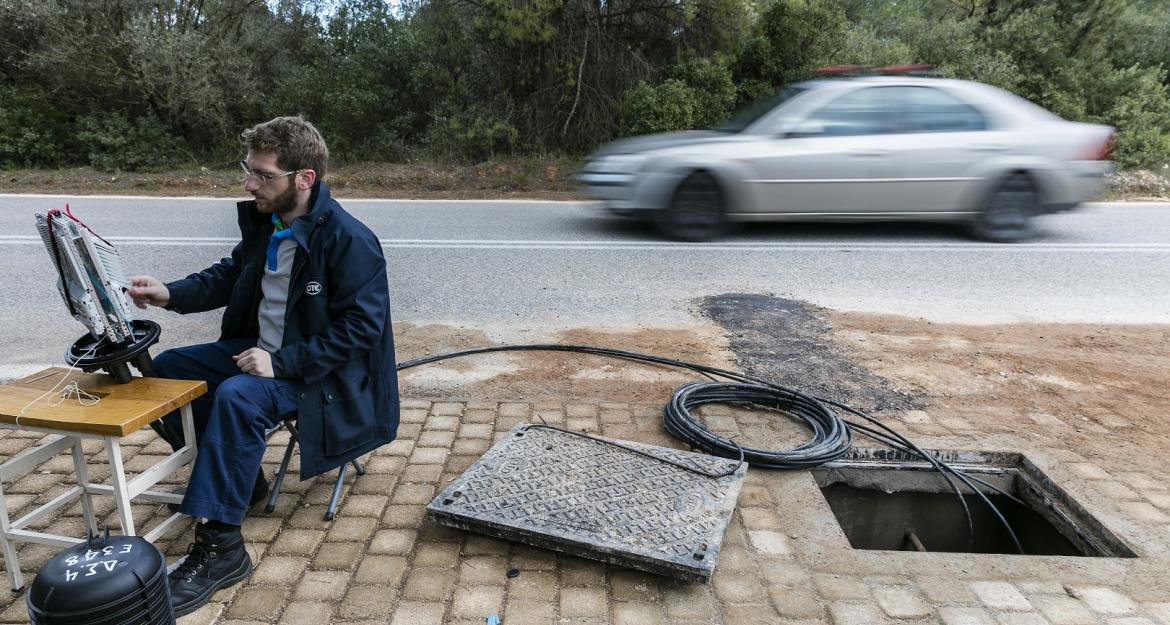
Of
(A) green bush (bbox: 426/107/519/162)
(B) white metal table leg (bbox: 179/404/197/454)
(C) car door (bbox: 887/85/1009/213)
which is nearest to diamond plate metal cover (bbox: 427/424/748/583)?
(B) white metal table leg (bbox: 179/404/197/454)

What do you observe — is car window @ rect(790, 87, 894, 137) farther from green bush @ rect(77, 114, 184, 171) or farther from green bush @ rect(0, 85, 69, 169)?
green bush @ rect(0, 85, 69, 169)

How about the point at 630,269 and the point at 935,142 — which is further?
the point at 935,142

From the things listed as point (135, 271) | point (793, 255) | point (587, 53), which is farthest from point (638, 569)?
point (587, 53)

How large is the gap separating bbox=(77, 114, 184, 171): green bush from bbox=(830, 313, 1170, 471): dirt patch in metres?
15.0

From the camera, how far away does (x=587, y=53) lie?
15344 mm

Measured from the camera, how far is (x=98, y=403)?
2.54 m

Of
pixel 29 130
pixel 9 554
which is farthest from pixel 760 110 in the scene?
pixel 29 130

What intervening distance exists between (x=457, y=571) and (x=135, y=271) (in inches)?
228

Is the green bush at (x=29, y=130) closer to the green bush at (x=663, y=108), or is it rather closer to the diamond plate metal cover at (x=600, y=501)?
the green bush at (x=663, y=108)

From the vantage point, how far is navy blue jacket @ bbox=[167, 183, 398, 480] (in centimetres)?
284

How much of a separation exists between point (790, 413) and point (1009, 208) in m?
5.90

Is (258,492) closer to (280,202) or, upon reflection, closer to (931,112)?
(280,202)

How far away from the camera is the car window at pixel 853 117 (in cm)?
824

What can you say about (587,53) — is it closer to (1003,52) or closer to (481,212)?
(481,212)
